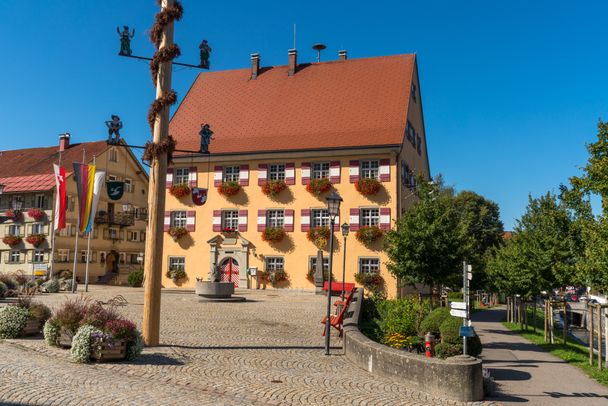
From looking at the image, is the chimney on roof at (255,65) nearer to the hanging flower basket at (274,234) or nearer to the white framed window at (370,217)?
the hanging flower basket at (274,234)

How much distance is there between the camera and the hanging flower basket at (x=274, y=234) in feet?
107

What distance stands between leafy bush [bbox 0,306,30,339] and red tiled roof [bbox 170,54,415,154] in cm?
2168

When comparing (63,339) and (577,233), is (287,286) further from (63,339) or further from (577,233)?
(63,339)

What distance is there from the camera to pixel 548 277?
20.8 metres

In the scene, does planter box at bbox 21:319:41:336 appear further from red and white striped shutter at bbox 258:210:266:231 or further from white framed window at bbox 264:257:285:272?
red and white striped shutter at bbox 258:210:266:231

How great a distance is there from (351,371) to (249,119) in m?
26.7

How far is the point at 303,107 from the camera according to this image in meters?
35.3

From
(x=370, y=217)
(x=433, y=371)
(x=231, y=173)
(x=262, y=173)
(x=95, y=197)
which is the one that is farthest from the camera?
(x=231, y=173)

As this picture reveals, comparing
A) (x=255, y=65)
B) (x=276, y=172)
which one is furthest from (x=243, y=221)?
(x=255, y=65)

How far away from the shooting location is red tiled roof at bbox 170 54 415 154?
32594mm

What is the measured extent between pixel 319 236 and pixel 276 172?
15.4 feet

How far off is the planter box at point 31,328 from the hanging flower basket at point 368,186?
826 inches

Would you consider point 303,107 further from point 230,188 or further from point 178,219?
point 178,219

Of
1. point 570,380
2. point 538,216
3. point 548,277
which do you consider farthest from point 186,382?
point 538,216
